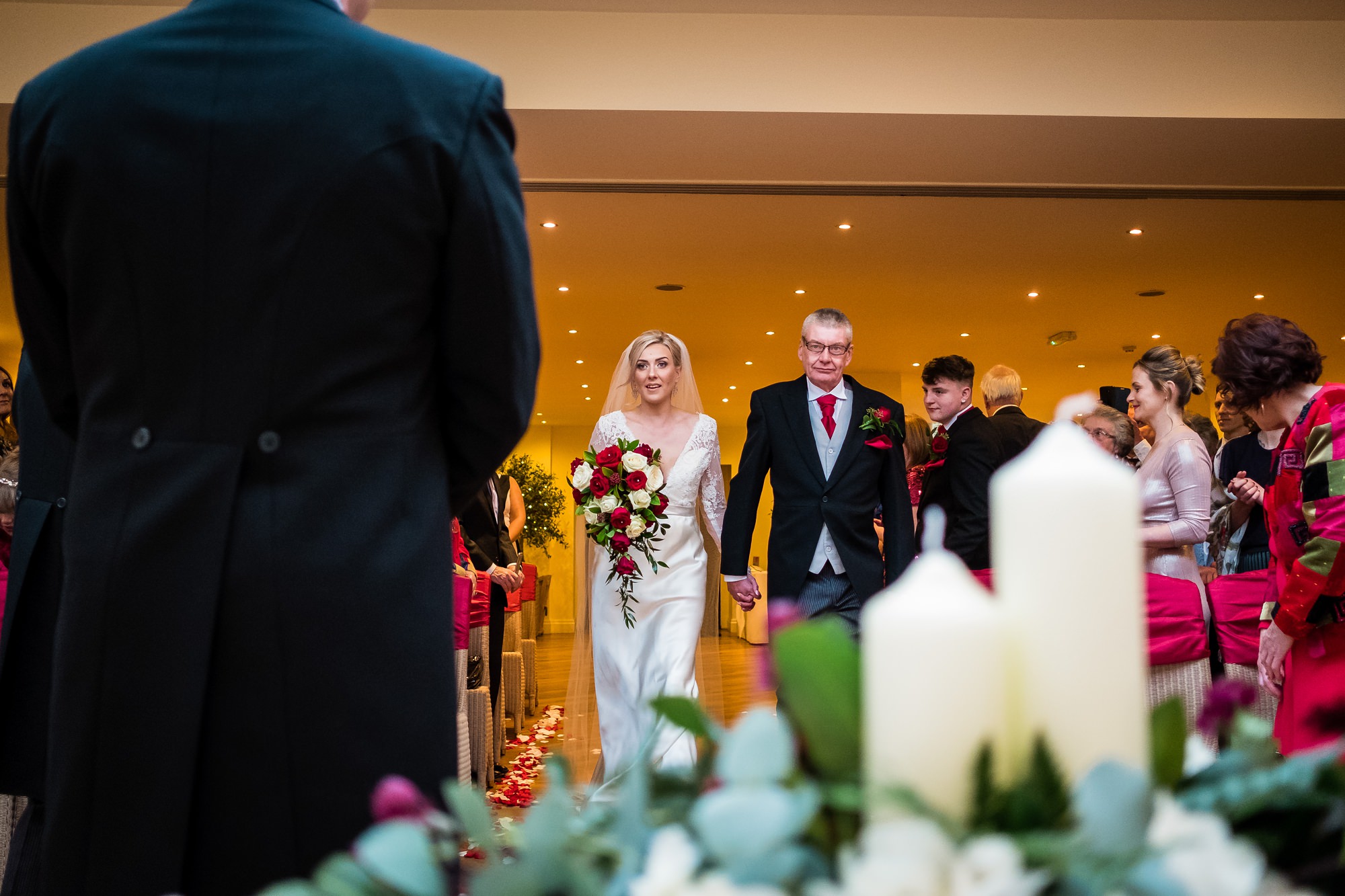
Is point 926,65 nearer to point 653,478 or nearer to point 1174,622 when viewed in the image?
point 653,478

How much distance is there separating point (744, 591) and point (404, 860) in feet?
13.7

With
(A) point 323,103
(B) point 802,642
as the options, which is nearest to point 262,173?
(A) point 323,103

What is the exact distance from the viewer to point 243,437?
1.04 m

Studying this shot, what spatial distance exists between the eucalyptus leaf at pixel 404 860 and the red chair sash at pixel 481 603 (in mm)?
4241

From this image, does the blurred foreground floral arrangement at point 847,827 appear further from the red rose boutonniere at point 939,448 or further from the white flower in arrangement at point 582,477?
the red rose boutonniere at point 939,448

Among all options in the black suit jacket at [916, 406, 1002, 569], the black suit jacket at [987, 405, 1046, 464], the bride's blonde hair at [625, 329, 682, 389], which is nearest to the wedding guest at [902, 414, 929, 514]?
the black suit jacket at [987, 405, 1046, 464]

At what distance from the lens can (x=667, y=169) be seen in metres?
6.45

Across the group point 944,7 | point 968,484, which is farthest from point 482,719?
point 944,7

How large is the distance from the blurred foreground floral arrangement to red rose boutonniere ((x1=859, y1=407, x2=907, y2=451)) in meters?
3.90

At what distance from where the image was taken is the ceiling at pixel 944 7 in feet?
17.2

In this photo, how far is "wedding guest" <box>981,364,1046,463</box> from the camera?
213 inches

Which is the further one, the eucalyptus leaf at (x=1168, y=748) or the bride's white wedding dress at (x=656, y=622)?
the bride's white wedding dress at (x=656, y=622)

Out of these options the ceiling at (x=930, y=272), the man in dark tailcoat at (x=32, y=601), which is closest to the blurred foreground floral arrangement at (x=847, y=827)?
the man in dark tailcoat at (x=32, y=601)

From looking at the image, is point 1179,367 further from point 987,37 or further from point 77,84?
point 77,84
